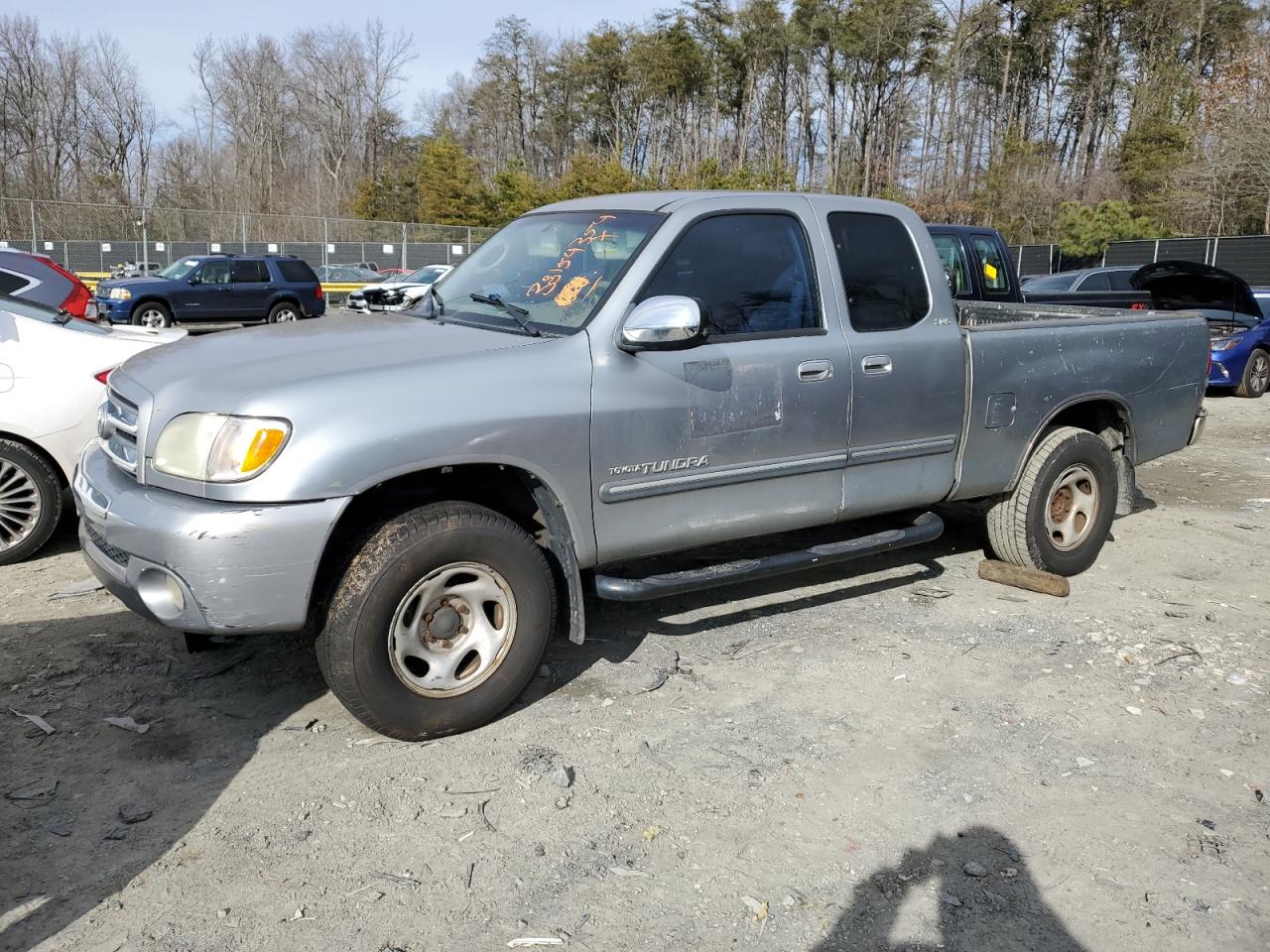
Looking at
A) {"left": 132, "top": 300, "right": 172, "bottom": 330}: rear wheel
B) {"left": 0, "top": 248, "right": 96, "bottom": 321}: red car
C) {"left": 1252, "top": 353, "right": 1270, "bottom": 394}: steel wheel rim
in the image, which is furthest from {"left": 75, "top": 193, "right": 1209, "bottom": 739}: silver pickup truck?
{"left": 132, "top": 300, "right": 172, "bottom": 330}: rear wheel

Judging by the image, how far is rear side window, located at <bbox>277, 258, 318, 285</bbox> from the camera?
2392 centimetres

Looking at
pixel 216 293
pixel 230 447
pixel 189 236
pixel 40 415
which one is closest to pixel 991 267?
pixel 40 415

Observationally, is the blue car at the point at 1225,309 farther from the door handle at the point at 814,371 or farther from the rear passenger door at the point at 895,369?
the door handle at the point at 814,371

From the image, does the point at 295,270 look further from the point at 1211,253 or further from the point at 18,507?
the point at 1211,253

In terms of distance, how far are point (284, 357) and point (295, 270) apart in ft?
71.8

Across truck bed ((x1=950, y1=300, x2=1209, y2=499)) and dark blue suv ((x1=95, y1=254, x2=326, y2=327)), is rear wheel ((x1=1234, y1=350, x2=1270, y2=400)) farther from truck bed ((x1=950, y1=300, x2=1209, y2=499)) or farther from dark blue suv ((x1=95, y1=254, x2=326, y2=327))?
dark blue suv ((x1=95, y1=254, x2=326, y2=327))

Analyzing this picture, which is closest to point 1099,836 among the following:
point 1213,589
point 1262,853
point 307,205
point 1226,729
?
point 1262,853

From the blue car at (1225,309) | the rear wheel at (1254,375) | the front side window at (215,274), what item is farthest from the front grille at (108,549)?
the front side window at (215,274)

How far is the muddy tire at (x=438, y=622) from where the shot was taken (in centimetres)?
356

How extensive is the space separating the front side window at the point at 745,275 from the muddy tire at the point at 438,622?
1213 mm

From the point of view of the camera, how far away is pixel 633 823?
3.37 meters

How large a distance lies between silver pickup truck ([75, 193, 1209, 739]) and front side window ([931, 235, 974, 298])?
14.7 feet

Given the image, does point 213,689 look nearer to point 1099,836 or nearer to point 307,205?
point 1099,836

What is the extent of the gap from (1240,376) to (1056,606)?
10.5m
